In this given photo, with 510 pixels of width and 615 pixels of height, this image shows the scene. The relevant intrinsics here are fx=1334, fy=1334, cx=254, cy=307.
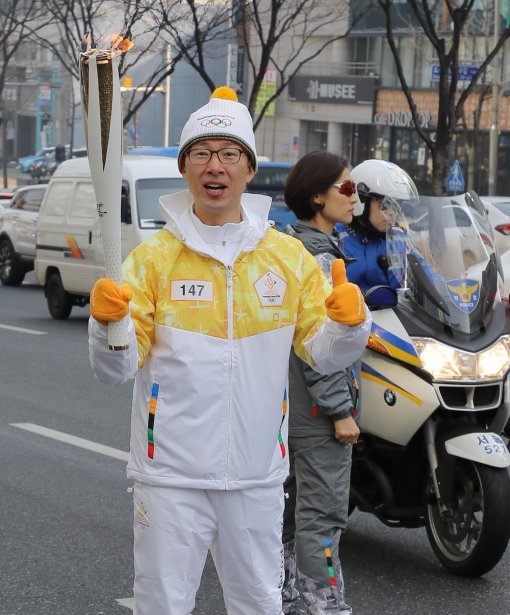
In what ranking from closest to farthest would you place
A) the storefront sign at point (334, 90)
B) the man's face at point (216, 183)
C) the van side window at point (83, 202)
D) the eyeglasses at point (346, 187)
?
the man's face at point (216, 183)
the eyeglasses at point (346, 187)
the van side window at point (83, 202)
the storefront sign at point (334, 90)

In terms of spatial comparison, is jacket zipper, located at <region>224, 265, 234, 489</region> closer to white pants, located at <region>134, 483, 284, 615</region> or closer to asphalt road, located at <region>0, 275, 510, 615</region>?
white pants, located at <region>134, 483, 284, 615</region>

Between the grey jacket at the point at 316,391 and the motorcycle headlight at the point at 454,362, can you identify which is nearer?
the grey jacket at the point at 316,391

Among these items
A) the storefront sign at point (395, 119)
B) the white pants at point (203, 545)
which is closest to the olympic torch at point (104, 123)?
the white pants at point (203, 545)

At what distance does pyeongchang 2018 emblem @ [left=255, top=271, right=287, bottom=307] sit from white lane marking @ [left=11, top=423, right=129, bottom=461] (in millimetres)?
4255

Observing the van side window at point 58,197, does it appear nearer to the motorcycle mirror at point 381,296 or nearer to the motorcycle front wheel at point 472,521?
the motorcycle mirror at point 381,296

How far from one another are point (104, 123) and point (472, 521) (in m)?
2.77

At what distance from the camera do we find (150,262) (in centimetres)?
344

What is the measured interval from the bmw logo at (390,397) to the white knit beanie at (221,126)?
5.88 feet

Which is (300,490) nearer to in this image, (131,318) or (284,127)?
(131,318)

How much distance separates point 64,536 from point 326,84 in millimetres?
46847

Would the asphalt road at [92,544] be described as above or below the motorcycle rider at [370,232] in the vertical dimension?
below

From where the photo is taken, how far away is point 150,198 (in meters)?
14.8

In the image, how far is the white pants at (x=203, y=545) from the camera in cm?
340

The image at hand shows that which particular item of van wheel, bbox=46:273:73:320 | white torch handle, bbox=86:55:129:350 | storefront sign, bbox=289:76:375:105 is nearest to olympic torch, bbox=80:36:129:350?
white torch handle, bbox=86:55:129:350
